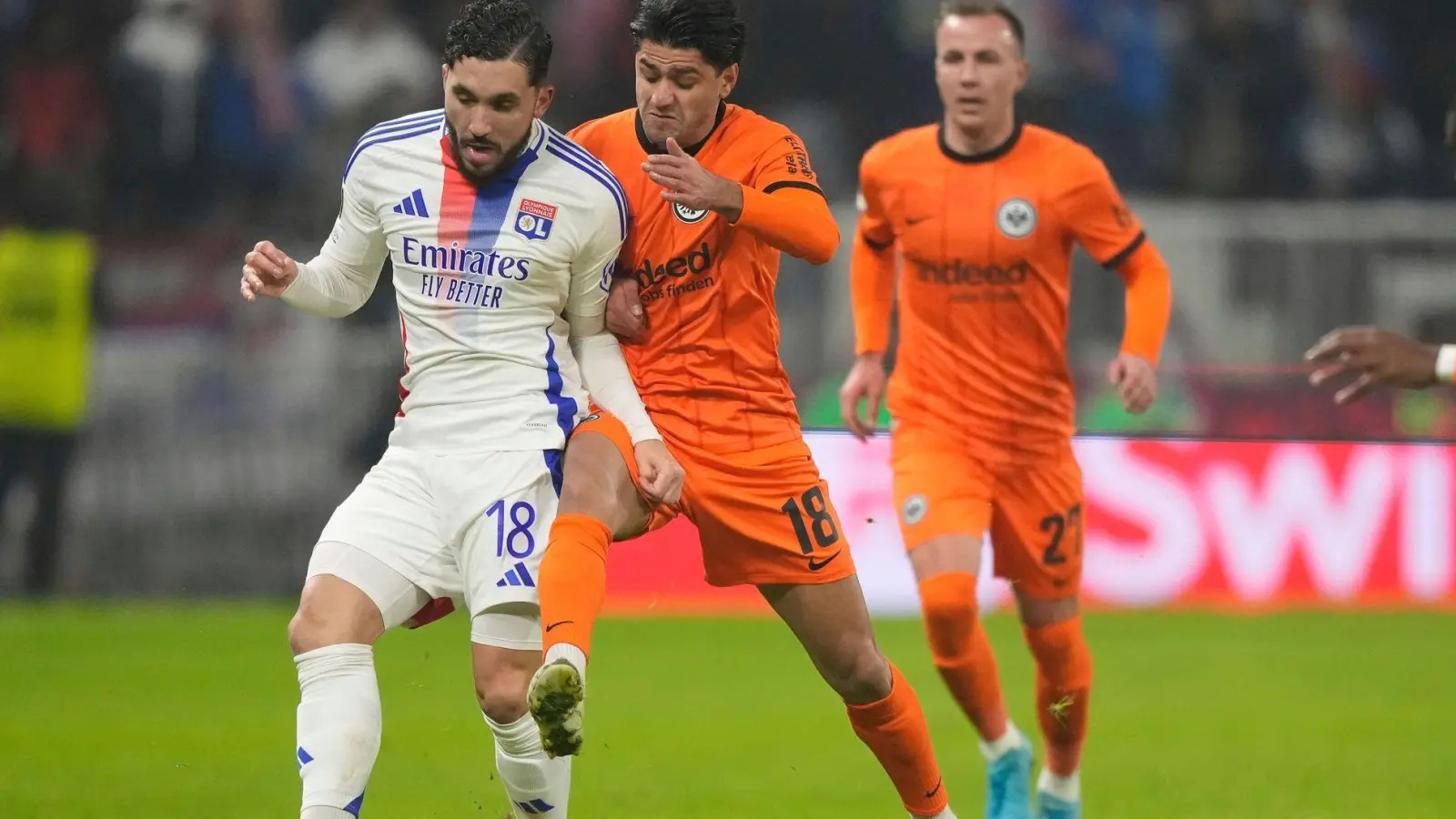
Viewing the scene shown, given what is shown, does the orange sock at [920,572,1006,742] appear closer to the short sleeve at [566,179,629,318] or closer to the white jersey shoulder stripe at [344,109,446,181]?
the short sleeve at [566,179,629,318]

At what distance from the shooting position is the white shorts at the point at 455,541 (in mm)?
4484

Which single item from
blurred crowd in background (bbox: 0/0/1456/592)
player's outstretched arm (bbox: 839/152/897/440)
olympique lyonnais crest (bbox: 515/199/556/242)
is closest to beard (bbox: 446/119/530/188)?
olympique lyonnais crest (bbox: 515/199/556/242)

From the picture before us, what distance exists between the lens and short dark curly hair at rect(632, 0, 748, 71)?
461 centimetres

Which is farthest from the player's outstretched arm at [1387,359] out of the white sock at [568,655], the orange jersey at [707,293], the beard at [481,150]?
the beard at [481,150]

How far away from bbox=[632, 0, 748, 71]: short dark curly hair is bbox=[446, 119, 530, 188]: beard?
1.31ft

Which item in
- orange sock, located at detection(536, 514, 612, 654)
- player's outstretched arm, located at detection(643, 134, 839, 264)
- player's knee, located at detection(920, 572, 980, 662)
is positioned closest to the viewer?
orange sock, located at detection(536, 514, 612, 654)

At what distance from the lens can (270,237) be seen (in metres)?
11.2

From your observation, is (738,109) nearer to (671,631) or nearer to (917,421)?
(917,421)

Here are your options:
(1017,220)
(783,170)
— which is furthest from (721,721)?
(783,170)

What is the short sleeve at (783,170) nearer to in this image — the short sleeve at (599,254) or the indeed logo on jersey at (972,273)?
the short sleeve at (599,254)

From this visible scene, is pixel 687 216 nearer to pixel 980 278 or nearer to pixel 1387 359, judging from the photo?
pixel 980 278

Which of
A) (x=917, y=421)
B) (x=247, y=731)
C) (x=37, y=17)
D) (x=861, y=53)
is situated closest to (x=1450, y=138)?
(x=917, y=421)

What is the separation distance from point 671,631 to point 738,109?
5.75 m

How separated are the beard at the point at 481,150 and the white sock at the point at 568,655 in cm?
120
